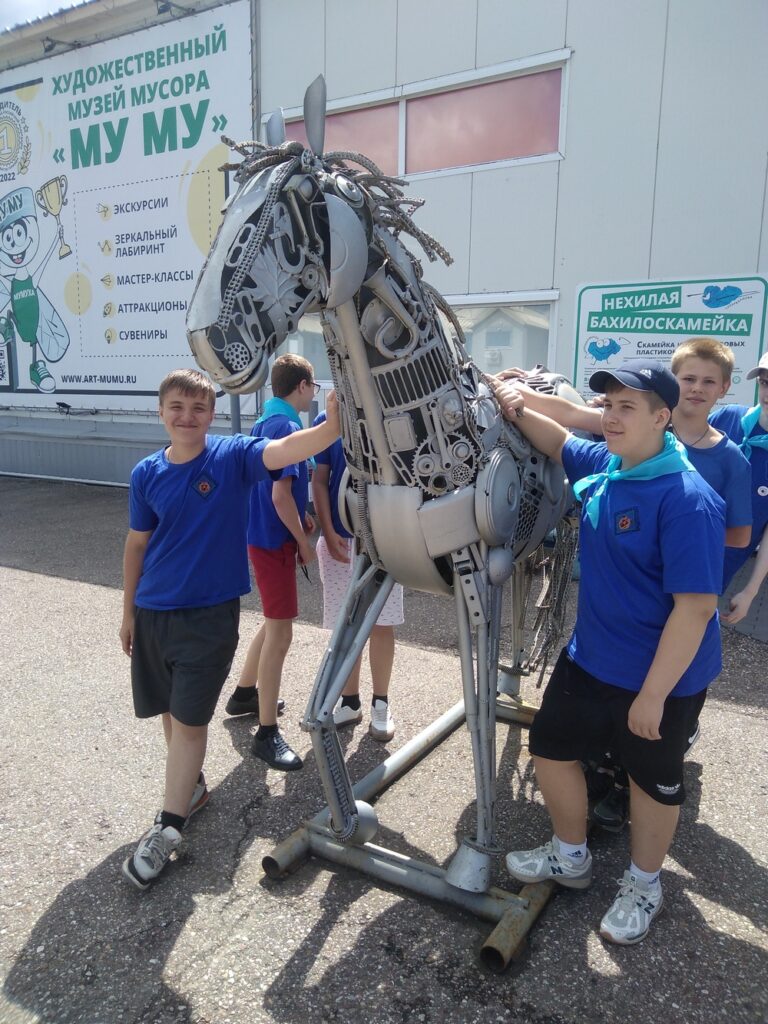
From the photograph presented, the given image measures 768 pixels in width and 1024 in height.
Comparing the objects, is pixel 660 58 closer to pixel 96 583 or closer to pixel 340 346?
pixel 340 346

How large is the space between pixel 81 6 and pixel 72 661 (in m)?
8.93

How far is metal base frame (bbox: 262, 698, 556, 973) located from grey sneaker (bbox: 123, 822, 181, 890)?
0.34 m

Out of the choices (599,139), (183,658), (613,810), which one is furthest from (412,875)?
(599,139)

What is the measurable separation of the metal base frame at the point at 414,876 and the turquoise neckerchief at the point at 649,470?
1.19 m

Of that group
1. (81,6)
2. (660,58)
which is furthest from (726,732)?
(81,6)

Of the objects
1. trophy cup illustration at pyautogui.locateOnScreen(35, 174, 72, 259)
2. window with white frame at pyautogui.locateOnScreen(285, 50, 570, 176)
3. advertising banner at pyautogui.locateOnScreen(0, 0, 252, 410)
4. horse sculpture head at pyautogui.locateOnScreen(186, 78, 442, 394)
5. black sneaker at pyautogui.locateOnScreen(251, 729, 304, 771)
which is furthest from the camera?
trophy cup illustration at pyautogui.locateOnScreen(35, 174, 72, 259)

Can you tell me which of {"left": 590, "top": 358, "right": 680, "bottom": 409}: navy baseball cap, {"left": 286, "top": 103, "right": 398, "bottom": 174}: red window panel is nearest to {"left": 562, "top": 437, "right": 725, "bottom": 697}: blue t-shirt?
{"left": 590, "top": 358, "right": 680, "bottom": 409}: navy baseball cap

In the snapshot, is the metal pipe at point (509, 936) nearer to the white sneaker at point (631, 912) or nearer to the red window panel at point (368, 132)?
the white sneaker at point (631, 912)

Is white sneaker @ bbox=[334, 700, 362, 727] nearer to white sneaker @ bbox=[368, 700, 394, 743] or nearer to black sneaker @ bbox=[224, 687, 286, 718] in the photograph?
white sneaker @ bbox=[368, 700, 394, 743]

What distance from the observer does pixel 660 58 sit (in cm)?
584

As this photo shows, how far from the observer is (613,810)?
2777mm

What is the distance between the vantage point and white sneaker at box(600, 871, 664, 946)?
2133mm

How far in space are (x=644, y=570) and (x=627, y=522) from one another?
0.47 ft

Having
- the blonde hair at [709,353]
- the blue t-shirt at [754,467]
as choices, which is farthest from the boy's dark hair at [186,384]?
the blue t-shirt at [754,467]
